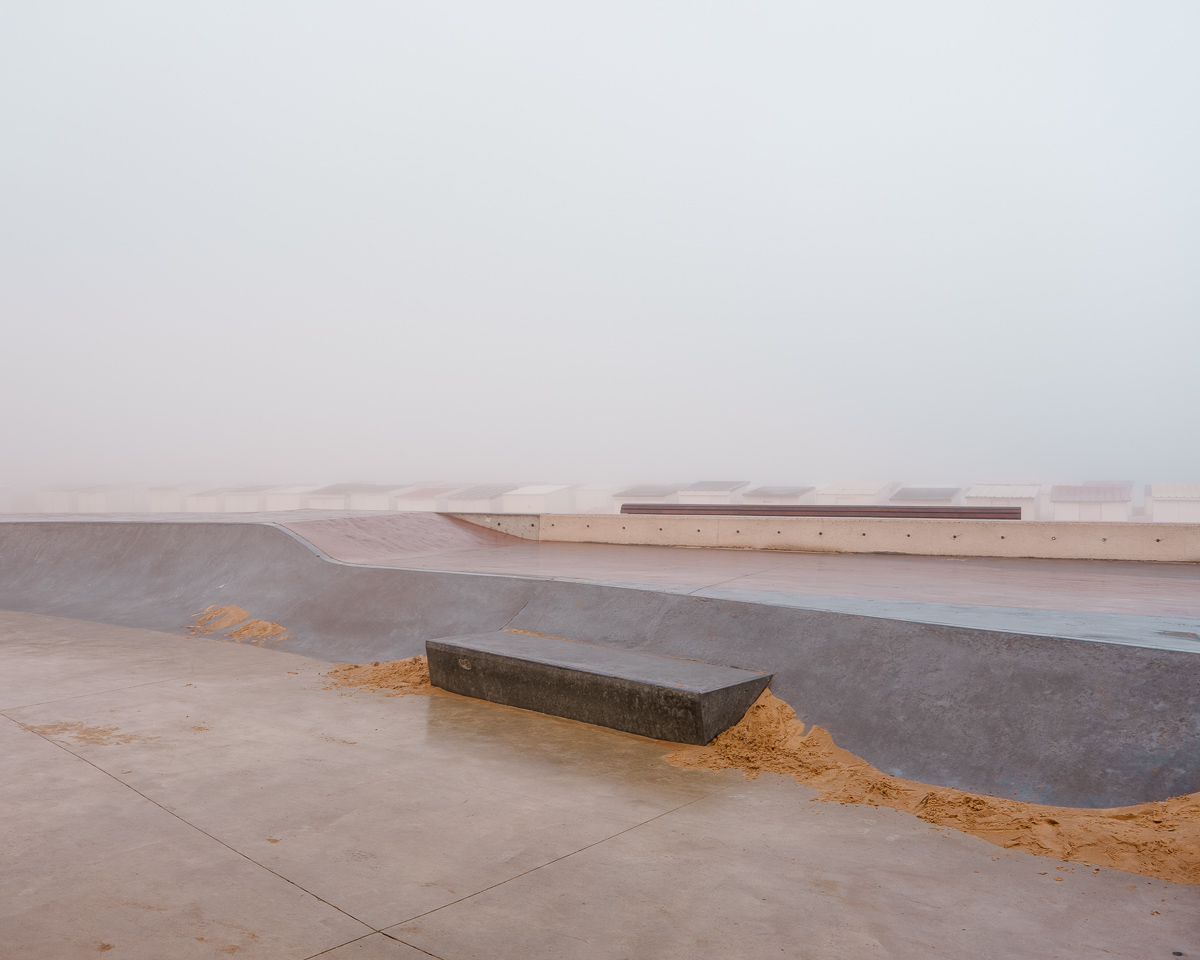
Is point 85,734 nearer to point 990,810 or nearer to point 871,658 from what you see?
point 871,658

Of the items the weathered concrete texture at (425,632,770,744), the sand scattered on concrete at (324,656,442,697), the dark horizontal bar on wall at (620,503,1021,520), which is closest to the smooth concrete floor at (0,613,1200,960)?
the weathered concrete texture at (425,632,770,744)

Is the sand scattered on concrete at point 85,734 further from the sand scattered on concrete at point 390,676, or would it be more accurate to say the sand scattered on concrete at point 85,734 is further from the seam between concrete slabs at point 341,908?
the sand scattered on concrete at point 390,676

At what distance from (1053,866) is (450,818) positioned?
2495mm

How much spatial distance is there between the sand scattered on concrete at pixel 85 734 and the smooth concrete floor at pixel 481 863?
0.06 ft

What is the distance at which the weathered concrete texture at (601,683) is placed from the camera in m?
4.51

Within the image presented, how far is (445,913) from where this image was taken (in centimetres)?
262

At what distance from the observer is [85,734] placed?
4613mm

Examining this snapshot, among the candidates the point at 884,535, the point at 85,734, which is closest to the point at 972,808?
the point at 85,734

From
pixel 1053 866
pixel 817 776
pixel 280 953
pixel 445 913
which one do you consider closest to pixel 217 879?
pixel 280 953

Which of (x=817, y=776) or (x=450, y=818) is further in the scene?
(x=817, y=776)

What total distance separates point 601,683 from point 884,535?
728cm

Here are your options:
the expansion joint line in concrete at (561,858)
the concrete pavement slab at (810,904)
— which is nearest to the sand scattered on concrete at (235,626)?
the expansion joint line in concrete at (561,858)

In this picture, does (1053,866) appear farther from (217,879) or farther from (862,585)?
(862,585)

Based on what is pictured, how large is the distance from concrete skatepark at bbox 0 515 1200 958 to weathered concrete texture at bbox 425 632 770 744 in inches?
8.4
